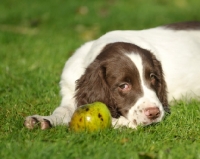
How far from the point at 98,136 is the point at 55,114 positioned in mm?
866

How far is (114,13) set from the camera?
1293 centimetres

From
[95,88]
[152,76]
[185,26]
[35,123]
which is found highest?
[185,26]

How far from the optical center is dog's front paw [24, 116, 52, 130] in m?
4.66

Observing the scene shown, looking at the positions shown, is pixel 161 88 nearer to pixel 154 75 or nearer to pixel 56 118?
pixel 154 75

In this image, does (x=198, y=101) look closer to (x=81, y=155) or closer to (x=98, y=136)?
(x=98, y=136)

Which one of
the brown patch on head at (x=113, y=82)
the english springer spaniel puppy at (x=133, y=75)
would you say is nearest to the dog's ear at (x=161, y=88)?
the english springer spaniel puppy at (x=133, y=75)

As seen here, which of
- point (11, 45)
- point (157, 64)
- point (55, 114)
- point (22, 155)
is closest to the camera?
point (22, 155)

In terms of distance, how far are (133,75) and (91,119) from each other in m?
0.78

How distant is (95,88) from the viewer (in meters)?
5.23

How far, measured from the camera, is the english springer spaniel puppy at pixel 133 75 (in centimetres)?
489

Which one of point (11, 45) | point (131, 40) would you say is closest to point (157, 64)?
point (131, 40)

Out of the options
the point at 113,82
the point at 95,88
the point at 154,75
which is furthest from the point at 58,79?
the point at 154,75

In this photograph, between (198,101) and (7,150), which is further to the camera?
(198,101)

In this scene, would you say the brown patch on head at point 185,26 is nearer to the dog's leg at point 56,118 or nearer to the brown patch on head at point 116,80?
the brown patch on head at point 116,80
